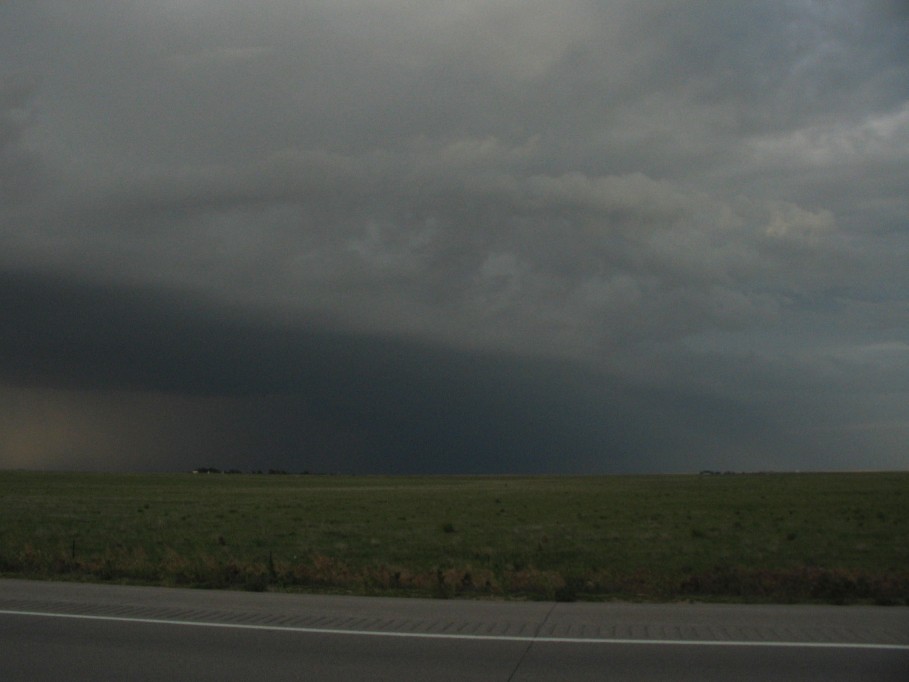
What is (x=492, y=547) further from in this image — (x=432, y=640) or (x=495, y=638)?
(x=432, y=640)

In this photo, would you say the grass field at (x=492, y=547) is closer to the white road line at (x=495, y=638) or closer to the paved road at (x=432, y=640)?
the paved road at (x=432, y=640)

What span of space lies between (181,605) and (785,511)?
38139mm

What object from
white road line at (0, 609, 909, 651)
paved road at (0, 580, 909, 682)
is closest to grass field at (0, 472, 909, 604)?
paved road at (0, 580, 909, 682)

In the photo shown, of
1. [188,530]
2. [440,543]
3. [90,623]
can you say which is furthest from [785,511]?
[90,623]

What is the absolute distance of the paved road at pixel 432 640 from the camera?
9867 millimetres

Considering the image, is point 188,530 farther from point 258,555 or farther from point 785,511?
point 785,511

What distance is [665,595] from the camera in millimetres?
15953

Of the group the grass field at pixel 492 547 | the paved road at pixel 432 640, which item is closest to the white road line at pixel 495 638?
the paved road at pixel 432 640

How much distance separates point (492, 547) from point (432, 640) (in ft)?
54.2

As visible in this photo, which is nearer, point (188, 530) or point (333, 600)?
point (333, 600)

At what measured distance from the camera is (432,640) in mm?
11680

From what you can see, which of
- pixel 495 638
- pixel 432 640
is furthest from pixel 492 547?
pixel 432 640

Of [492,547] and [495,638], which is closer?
[495,638]

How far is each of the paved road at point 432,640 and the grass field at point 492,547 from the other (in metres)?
1.96
